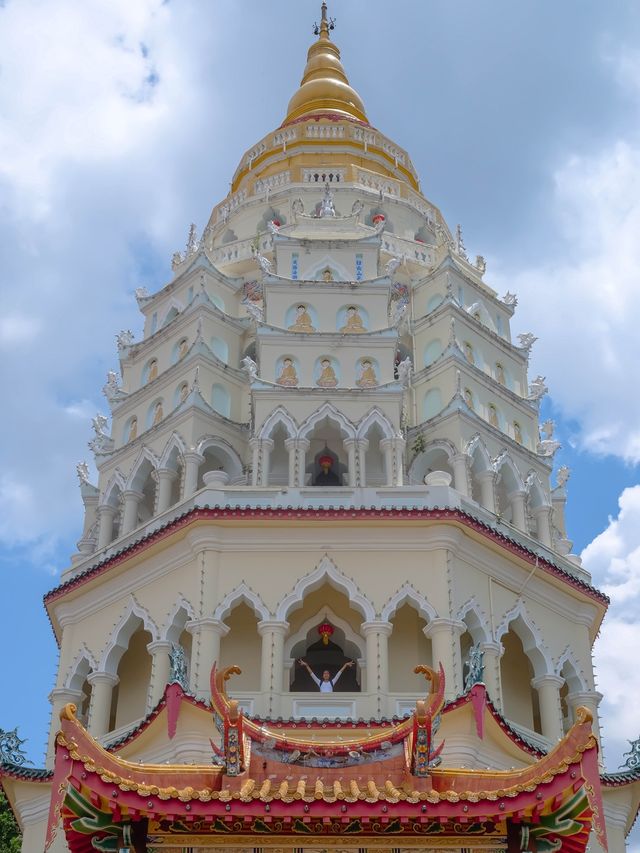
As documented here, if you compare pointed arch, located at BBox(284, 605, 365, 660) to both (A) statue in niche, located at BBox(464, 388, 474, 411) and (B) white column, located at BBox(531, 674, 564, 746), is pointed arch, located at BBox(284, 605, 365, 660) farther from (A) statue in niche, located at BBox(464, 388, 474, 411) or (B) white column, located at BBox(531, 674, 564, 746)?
(A) statue in niche, located at BBox(464, 388, 474, 411)

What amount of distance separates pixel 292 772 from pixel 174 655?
5.51m

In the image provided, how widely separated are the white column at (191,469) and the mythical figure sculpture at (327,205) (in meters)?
7.53

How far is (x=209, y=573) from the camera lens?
68.4 feet

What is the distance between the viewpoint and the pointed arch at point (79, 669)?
22.4m

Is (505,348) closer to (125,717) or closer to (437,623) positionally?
(437,623)

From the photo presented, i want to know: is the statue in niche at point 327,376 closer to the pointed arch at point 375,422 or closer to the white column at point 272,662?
the pointed arch at point 375,422

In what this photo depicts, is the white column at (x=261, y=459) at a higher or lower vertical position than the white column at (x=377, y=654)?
higher

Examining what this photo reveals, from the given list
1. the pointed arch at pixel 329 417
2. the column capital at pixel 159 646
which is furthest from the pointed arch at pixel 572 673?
the column capital at pixel 159 646

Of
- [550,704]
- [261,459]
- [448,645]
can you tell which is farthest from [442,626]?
[261,459]

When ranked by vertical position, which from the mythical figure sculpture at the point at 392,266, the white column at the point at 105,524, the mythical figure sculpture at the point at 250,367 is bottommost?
the white column at the point at 105,524

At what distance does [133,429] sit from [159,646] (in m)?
6.61

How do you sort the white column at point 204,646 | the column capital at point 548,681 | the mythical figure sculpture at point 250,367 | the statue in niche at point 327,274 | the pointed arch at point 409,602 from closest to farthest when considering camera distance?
the white column at point 204,646 < the pointed arch at point 409,602 < the column capital at point 548,681 < the mythical figure sculpture at point 250,367 < the statue in niche at point 327,274

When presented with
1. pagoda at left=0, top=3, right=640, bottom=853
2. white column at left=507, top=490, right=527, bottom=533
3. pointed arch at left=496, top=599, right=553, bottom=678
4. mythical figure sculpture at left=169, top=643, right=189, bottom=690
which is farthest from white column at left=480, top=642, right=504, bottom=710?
mythical figure sculpture at left=169, top=643, right=189, bottom=690

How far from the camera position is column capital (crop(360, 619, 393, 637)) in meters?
20.3
